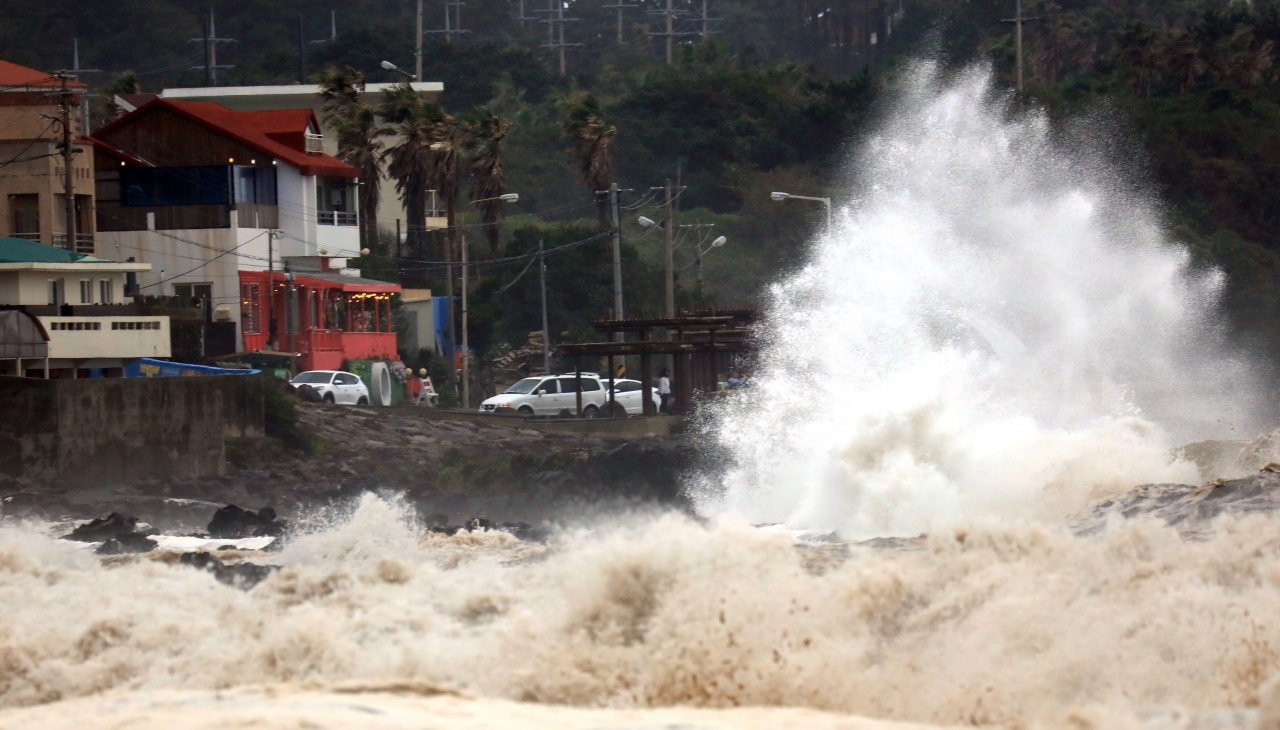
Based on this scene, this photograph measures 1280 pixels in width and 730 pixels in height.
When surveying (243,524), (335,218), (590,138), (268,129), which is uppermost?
(268,129)

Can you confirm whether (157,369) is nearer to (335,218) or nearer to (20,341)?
(20,341)

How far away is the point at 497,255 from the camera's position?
59.8 m

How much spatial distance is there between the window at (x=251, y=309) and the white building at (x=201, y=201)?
0.72ft

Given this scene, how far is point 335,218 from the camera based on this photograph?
170 ft

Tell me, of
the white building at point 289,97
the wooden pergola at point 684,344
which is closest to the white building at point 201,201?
the wooden pergola at point 684,344

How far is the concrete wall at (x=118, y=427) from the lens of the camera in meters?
32.5

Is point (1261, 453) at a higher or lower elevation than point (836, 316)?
lower

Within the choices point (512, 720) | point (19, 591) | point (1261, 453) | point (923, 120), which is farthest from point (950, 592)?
point (923, 120)

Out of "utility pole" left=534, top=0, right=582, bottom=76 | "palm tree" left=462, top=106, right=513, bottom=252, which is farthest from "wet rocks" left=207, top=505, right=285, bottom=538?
"utility pole" left=534, top=0, right=582, bottom=76

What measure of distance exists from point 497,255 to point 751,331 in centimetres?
2243

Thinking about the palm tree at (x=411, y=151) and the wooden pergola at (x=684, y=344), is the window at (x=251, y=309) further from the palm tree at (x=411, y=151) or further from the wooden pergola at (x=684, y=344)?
the wooden pergola at (x=684, y=344)

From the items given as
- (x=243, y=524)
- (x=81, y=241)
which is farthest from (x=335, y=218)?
(x=243, y=524)

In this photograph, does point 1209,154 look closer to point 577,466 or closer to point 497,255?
point 497,255

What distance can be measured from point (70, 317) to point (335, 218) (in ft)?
52.4
